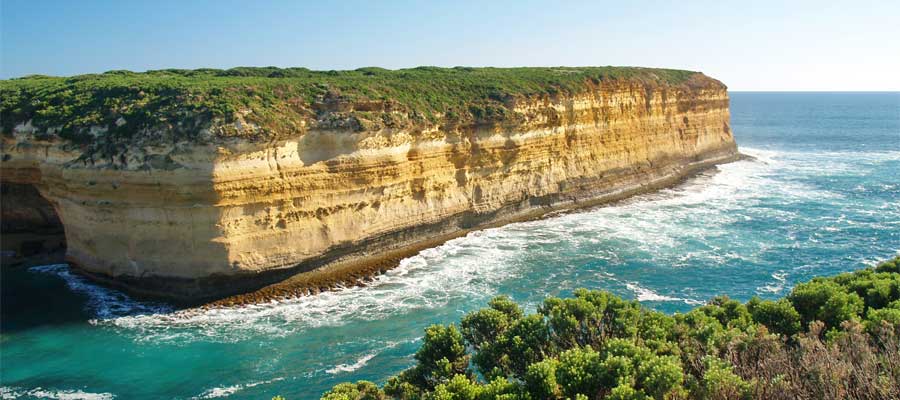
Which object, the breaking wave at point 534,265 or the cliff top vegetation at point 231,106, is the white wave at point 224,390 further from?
the cliff top vegetation at point 231,106

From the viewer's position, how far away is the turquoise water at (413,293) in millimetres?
20297

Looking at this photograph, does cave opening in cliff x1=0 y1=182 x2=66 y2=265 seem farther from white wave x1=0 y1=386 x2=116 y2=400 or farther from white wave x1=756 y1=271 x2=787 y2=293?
white wave x1=756 y1=271 x2=787 y2=293

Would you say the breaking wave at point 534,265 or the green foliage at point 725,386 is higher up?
the green foliage at point 725,386

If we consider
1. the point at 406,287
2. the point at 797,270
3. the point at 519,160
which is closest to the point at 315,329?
the point at 406,287

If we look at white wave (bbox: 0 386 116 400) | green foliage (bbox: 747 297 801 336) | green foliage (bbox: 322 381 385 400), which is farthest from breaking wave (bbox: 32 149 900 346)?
green foliage (bbox: 747 297 801 336)

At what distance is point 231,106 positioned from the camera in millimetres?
27328

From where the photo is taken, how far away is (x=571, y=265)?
30.7 meters

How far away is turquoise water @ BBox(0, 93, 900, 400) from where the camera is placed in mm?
20297

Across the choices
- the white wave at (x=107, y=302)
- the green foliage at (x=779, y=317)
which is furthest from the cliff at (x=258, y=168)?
the green foliage at (x=779, y=317)

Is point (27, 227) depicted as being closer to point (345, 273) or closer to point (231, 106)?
point (231, 106)

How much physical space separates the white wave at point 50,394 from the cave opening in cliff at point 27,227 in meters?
15.6

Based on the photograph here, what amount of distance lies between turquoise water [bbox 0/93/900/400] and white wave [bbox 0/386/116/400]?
0.07 m

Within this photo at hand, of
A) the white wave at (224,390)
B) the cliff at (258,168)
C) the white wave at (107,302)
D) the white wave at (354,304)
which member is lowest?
the white wave at (224,390)

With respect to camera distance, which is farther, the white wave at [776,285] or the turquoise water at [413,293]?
the white wave at [776,285]
